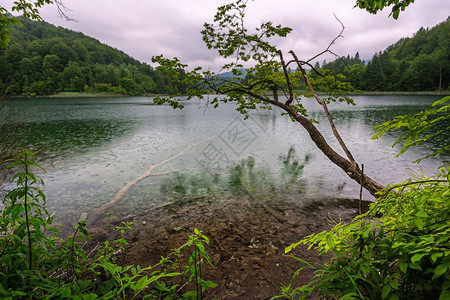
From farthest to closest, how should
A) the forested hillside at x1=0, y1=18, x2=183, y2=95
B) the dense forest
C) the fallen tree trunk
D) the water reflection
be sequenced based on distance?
the forested hillside at x1=0, y1=18, x2=183, y2=95, the dense forest, the water reflection, the fallen tree trunk

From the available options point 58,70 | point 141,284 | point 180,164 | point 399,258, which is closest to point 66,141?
point 180,164

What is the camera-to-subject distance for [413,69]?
100 m

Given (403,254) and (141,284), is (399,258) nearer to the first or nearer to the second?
(403,254)

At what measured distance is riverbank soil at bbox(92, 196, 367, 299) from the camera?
446 cm

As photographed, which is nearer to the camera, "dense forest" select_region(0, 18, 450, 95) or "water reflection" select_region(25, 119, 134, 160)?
"water reflection" select_region(25, 119, 134, 160)

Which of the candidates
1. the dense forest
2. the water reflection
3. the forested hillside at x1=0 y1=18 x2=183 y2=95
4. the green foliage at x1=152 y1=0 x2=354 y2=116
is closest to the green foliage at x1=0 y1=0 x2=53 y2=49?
the green foliage at x1=152 y1=0 x2=354 y2=116

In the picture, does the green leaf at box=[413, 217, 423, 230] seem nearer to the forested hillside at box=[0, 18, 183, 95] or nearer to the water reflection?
the water reflection

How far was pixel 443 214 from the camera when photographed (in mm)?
1877

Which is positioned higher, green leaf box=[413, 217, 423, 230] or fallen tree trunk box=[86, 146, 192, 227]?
green leaf box=[413, 217, 423, 230]

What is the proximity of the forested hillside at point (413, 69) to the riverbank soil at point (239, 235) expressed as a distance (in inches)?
3787

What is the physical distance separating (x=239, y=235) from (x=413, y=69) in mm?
135226

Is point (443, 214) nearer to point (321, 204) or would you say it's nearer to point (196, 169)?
point (321, 204)

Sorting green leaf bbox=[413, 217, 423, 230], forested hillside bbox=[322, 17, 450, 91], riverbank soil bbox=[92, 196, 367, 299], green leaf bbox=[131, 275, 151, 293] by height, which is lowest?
riverbank soil bbox=[92, 196, 367, 299]

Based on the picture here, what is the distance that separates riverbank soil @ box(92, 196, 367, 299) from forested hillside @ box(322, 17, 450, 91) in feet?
316
